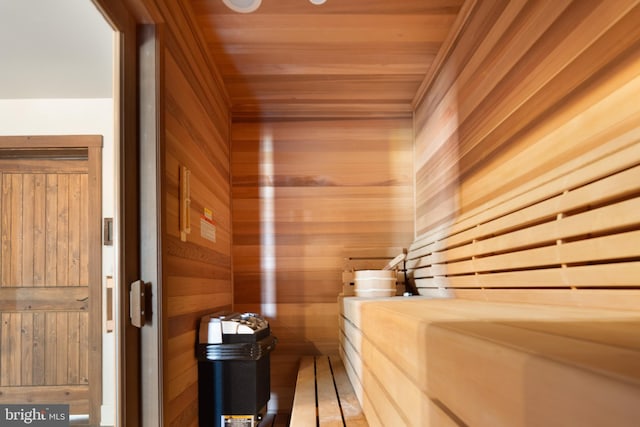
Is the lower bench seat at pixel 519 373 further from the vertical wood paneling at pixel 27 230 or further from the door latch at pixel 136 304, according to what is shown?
the vertical wood paneling at pixel 27 230

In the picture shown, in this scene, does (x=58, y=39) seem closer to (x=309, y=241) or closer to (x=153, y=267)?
(x=153, y=267)

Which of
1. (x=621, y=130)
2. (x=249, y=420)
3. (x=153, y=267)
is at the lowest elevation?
(x=249, y=420)

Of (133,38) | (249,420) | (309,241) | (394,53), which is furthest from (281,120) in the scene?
(249,420)

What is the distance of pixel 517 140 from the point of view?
1.98m

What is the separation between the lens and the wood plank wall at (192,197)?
215cm

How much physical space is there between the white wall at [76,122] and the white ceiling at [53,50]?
0.06 metres

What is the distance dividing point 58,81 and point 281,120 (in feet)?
5.71

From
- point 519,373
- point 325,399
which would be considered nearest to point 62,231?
point 325,399

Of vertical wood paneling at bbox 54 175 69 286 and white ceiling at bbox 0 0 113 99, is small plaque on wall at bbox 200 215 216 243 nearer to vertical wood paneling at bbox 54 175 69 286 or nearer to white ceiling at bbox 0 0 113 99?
white ceiling at bbox 0 0 113 99

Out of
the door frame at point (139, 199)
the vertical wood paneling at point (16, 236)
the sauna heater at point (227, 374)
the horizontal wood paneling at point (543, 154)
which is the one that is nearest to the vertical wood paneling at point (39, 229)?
the vertical wood paneling at point (16, 236)

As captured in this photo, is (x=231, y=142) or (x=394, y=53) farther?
(x=231, y=142)

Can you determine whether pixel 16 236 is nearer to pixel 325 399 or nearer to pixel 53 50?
pixel 53 50

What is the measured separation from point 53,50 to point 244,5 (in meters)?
1.55

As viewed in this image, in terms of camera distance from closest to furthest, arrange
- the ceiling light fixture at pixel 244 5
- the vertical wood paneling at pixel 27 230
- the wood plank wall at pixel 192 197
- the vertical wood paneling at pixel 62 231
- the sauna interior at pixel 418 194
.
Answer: the sauna interior at pixel 418 194, the wood plank wall at pixel 192 197, the ceiling light fixture at pixel 244 5, the vertical wood paneling at pixel 27 230, the vertical wood paneling at pixel 62 231
